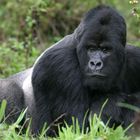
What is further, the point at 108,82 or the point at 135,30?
the point at 135,30

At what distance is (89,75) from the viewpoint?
20.3ft

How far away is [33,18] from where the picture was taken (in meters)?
8.46

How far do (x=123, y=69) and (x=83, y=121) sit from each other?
63 cm

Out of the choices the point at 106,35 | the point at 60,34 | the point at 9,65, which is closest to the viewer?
the point at 106,35

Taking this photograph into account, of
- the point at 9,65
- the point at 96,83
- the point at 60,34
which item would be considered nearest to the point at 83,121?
the point at 96,83

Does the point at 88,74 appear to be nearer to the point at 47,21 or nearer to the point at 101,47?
the point at 101,47

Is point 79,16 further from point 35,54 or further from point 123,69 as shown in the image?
point 123,69

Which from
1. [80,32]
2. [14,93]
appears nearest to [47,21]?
[14,93]

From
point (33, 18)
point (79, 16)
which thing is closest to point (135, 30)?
point (79, 16)

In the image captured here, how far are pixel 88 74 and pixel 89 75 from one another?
0.04 feet

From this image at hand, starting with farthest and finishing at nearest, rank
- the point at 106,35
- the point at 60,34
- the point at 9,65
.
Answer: the point at 60,34 < the point at 9,65 < the point at 106,35

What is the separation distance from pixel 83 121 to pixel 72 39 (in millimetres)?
756

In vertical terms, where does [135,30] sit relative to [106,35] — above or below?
below

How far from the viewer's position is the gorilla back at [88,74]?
20.4 ft
